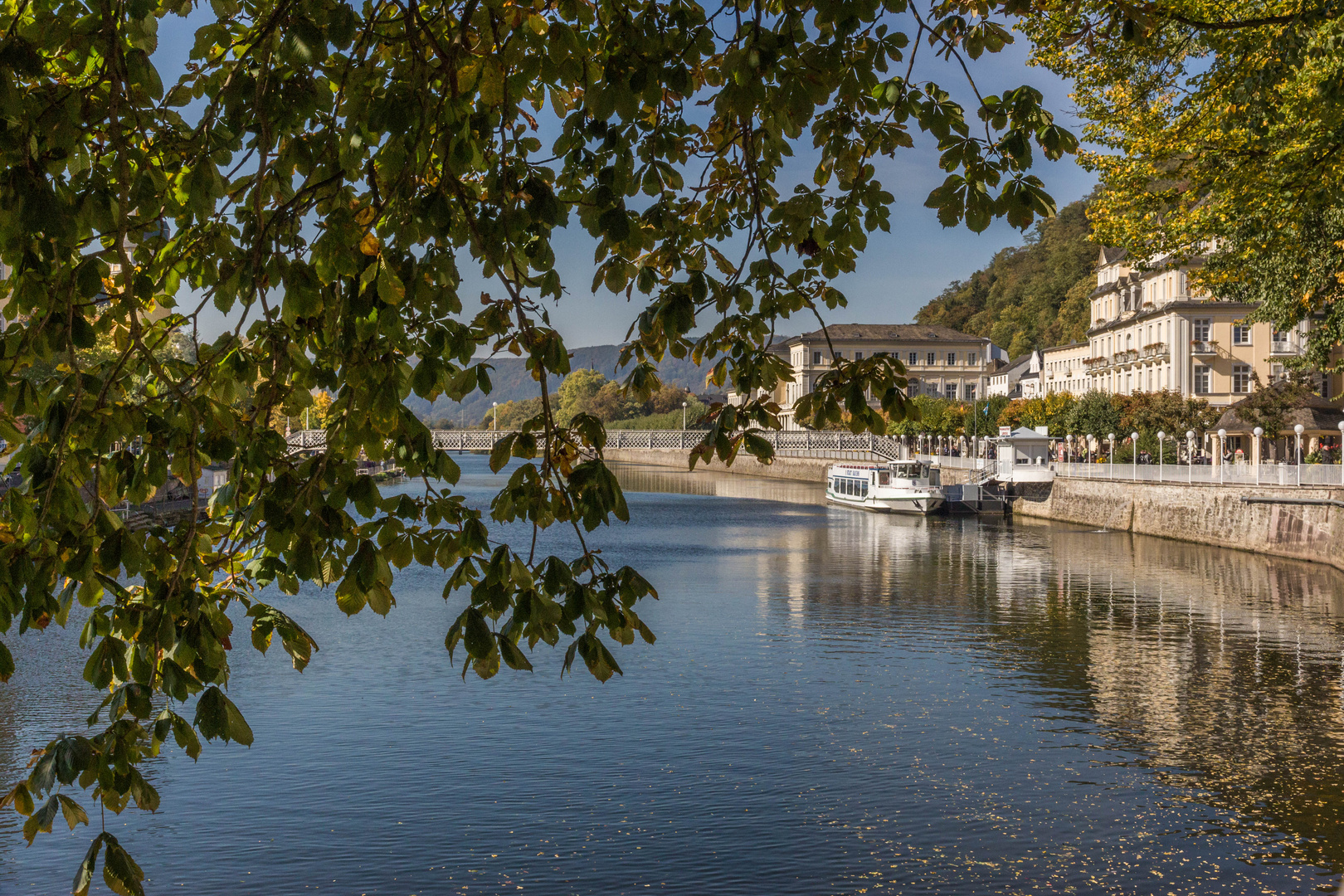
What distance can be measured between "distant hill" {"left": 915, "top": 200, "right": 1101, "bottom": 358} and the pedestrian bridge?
2097 centimetres

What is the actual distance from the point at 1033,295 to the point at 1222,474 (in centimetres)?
9039

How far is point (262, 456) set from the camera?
3869 millimetres

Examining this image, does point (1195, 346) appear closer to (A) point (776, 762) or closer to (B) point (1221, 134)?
(B) point (1221, 134)

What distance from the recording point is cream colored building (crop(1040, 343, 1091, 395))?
282 feet

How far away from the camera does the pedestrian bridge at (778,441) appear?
305 feet

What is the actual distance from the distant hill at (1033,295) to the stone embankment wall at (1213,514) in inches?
2396

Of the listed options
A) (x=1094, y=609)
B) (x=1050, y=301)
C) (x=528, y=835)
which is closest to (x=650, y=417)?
(x=1050, y=301)

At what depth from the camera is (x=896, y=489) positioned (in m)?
54.6

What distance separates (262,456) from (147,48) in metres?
1.41

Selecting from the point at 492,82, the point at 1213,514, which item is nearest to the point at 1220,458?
the point at 1213,514

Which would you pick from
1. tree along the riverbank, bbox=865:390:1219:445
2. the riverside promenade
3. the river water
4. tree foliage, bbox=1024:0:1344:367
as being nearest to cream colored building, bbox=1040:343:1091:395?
tree along the riverbank, bbox=865:390:1219:445

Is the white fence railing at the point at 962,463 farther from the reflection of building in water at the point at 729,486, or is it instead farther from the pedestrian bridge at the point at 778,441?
the pedestrian bridge at the point at 778,441

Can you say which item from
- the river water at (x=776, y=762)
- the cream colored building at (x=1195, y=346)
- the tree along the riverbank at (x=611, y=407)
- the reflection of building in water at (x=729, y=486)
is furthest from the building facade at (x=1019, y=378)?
the river water at (x=776, y=762)

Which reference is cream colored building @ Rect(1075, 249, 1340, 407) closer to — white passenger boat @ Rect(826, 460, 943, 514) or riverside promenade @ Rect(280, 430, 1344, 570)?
riverside promenade @ Rect(280, 430, 1344, 570)
